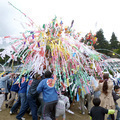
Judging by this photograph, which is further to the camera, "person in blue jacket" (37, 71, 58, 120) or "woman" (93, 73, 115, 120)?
"woman" (93, 73, 115, 120)

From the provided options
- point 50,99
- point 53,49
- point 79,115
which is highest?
point 53,49

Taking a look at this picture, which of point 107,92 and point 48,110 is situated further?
point 107,92

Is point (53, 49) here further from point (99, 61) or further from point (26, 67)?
point (99, 61)

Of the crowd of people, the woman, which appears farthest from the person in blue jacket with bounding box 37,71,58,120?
the woman

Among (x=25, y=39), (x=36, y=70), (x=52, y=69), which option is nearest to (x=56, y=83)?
(x=52, y=69)

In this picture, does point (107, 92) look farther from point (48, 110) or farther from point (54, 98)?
point (48, 110)

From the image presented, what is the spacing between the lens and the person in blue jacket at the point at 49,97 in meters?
2.71

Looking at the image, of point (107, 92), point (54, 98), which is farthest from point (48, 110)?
point (107, 92)

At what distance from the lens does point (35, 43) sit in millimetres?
3377

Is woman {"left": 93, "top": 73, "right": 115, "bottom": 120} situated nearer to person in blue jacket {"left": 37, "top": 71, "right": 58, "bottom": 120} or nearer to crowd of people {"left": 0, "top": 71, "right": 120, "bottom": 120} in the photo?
crowd of people {"left": 0, "top": 71, "right": 120, "bottom": 120}

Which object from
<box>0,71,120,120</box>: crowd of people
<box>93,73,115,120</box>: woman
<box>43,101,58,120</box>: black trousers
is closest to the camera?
<box>0,71,120,120</box>: crowd of people

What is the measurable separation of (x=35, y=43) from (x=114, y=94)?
259 cm

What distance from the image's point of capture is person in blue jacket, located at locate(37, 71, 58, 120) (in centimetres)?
271

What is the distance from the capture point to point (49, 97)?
2721mm
